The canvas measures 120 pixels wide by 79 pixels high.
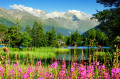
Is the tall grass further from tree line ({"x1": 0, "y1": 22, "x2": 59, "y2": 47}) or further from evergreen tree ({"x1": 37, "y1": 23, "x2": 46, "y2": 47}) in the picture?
evergreen tree ({"x1": 37, "y1": 23, "x2": 46, "y2": 47})

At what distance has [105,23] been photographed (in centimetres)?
1395

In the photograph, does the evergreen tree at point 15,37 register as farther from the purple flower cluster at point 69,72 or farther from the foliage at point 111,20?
the purple flower cluster at point 69,72

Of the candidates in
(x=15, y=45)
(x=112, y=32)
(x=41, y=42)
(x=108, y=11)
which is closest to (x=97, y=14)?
(x=108, y=11)

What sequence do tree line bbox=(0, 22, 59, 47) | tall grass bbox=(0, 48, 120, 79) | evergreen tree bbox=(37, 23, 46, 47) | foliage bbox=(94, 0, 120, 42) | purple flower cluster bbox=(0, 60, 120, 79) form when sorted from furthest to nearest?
1. evergreen tree bbox=(37, 23, 46, 47)
2. tree line bbox=(0, 22, 59, 47)
3. foliage bbox=(94, 0, 120, 42)
4. purple flower cluster bbox=(0, 60, 120, 79)
5. tall grass bbox=(0, 48, 120, 79)

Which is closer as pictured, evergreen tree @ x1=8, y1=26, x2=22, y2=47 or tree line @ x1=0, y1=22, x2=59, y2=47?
evergreen tree @ x1=8, y1=26, x2=22, y2=47

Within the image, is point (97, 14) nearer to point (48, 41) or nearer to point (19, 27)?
point (19, 27)

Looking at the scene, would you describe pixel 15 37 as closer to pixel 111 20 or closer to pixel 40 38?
pixel 40 38

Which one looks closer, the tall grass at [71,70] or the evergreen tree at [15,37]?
the tall grass at [71,70]

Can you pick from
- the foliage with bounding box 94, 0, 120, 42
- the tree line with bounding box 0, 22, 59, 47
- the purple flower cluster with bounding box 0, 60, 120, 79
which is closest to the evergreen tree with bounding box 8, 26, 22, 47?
the tree line with bounding box 0, 22, 59, 47

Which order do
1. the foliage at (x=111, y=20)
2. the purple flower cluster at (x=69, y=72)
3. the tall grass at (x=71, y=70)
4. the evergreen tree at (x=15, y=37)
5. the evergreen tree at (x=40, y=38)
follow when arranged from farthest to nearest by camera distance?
the evergreen tree at (x=40, y=38)
the evergreen tree at (x=15, y=37)
the foliage at (x=111, y=20)
the purple flower cluster at (x=69, y=72)
the tall grass at (x=71, y=70)

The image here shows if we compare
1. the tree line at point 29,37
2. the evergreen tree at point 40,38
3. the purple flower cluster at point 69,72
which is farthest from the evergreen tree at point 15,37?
the purple flower cluster at point 69,72

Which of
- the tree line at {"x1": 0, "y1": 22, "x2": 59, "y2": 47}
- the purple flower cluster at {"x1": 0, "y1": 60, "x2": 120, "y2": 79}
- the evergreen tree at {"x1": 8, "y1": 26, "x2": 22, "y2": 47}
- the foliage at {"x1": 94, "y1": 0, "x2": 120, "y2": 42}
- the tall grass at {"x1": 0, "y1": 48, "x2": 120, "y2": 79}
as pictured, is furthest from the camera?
the tree line at {"x1": 0, "y1": 22, "x2": 59, "y2": 47}

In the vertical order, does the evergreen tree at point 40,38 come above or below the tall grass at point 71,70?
above

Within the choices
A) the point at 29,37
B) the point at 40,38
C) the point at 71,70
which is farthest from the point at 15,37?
the point at 71,70
